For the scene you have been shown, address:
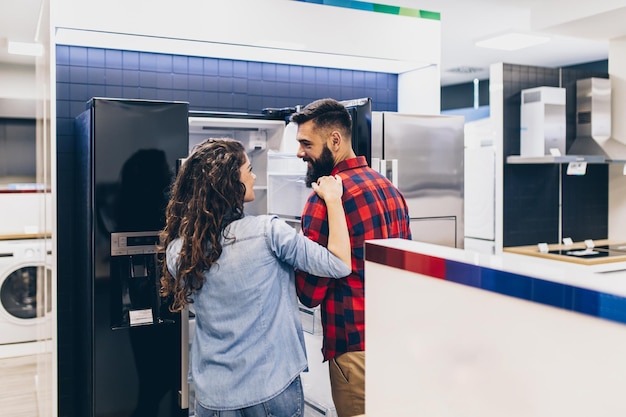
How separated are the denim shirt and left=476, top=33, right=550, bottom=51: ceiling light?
4.79 meters

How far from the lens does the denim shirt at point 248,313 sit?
188cm

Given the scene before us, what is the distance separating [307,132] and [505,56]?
5969 millimetres

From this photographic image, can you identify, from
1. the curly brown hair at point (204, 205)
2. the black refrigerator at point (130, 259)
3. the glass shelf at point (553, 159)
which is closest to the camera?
the curly brown hair at point (204, 205)

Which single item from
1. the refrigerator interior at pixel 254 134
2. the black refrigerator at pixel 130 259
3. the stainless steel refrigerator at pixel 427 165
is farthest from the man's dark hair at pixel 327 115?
the stainless steel refrigerator at pixel 427 165

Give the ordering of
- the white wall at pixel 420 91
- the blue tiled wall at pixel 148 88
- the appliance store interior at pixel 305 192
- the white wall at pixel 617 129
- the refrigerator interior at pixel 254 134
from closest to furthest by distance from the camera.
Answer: the appliance store interior at pixel 305 192
the refrigerator interior at pixel 254 134
the blue tiled wall at pixel 148 88
the white wall at pixel 420 91
the white wall at pixel 617 129

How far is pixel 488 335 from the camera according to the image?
119cm

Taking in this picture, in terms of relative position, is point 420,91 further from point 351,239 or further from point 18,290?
point 18,290

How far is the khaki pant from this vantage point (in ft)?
6.96

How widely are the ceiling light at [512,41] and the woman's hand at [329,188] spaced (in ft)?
14.8

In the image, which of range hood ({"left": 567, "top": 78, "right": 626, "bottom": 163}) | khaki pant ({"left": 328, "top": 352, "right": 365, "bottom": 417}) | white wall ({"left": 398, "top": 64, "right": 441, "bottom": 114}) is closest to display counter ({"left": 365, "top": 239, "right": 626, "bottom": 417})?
khaki pant ({"left": 328, "top": 352, "right": 365, "bottom": 417})

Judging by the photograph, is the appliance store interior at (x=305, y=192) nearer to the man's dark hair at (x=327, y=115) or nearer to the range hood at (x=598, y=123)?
the range hood at (x=598, y=123)

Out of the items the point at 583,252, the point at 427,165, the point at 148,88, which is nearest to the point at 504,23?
the point at 583,252

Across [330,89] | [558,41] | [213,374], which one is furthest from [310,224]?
[558,41]

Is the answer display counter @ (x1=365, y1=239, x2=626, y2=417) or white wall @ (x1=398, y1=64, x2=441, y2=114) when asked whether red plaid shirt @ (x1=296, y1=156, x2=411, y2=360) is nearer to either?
display counter @ (x1=365, y1=239, x2=626, y2=417)
